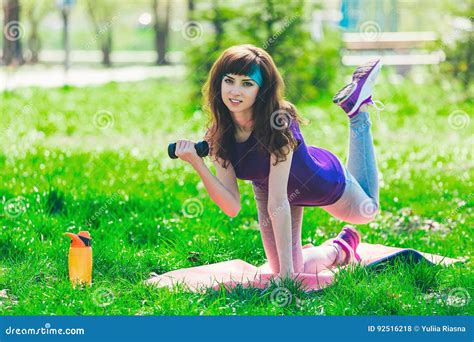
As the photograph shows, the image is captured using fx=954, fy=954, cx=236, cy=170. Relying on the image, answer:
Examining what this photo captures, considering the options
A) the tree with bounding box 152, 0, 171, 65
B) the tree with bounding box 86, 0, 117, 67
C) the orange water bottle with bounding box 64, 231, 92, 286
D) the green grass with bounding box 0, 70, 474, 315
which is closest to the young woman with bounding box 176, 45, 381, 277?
the green grass with bounding box 0, 70, 474, 315

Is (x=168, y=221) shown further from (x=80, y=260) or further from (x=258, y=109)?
(x=258, y=109)

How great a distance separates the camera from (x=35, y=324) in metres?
4.00

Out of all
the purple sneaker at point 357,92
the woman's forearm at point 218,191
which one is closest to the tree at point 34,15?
the purple sneaker at point 357,92

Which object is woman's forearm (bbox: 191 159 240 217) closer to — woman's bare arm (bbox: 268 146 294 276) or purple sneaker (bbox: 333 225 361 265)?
woman's bare arm (bbox: 268 146 294 276)

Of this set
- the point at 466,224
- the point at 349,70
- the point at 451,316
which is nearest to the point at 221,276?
the point at 451,316

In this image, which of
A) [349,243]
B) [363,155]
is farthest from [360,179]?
[349,243]

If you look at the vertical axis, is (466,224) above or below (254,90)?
below

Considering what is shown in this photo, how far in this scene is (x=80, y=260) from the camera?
14.5 feet

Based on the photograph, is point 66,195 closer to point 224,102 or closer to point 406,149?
point 224,102

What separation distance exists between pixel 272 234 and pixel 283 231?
0.37 m

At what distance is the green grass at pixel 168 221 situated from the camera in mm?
4223

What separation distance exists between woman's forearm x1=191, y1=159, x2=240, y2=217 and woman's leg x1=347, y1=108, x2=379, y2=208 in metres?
0.81

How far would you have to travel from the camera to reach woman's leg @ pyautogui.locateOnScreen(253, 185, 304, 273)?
4.75 m

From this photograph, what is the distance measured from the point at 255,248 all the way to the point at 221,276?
682mm
